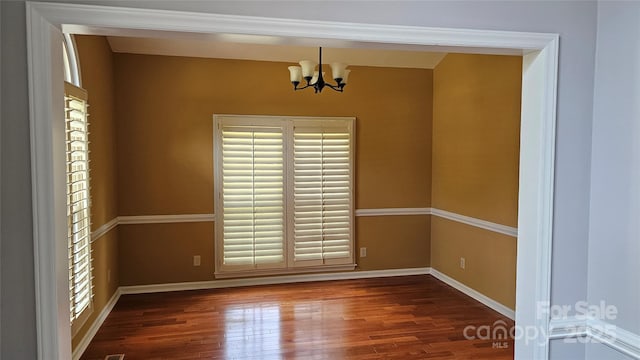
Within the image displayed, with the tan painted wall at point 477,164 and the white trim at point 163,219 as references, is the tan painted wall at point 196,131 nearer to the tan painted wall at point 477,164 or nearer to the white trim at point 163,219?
the white trim at point 163,219

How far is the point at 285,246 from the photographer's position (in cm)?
506

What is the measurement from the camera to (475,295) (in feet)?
15.0

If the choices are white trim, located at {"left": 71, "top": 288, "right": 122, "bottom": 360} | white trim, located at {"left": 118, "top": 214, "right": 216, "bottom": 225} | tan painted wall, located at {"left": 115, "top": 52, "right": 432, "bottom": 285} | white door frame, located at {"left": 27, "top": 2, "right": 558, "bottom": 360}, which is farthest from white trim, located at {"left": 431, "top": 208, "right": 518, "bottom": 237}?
white trim, located at {"left": 71, "top": 288, "right": 122, "bottom": 360}

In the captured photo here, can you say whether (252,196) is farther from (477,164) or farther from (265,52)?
(477,164)

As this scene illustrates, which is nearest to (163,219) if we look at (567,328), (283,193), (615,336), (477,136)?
(283,193)

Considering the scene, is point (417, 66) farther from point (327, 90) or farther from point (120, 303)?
point (120, 303)

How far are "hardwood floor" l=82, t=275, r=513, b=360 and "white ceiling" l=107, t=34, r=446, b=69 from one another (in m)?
2.58

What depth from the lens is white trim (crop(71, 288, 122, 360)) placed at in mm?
3222

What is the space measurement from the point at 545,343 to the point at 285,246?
331cm

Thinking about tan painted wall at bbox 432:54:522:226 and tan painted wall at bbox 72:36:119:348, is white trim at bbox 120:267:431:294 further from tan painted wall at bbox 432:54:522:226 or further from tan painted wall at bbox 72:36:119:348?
tan painted wall at bbox 432:54:522:226

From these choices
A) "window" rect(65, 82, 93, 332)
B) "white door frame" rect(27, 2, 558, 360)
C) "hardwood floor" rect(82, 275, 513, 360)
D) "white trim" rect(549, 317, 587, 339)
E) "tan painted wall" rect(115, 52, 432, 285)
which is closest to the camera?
"white door frame" rect(27, 2, 558, 360)

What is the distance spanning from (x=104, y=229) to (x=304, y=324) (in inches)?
80.8

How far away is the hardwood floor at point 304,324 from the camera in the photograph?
11.0ft

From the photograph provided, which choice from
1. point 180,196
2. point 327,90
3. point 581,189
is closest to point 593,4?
point 581,189
